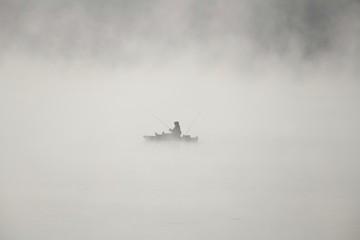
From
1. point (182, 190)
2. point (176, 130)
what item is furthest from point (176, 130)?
point (182, 190)

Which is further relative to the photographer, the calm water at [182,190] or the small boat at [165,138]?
the small boat at [165,138]

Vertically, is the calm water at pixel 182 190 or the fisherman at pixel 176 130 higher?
the fisherman at pixel 176 130

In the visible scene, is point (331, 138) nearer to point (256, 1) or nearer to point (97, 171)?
point (256, 1)

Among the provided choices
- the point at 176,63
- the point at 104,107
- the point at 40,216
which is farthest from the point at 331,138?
the point at 40,216

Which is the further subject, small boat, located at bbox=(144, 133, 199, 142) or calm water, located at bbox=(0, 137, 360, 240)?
small boat, located at bbox=(144, 133, 199, 142)

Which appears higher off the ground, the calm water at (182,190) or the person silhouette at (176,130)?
the person silhouette at (176,130)

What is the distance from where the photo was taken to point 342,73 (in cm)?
407

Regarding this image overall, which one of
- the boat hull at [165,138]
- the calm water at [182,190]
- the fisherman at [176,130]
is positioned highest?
the fisherman at [176,130]

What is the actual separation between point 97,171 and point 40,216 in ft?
1.43

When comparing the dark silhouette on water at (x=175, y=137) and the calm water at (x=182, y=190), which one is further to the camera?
the dark silhouette on water at (x=175, y=137)

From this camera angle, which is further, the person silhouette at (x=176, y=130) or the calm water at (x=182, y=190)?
the person silhouette at (x=176, y=130)

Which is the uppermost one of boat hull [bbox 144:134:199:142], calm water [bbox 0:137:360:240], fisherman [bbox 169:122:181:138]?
fisherman [bbox 169:122:181:138]

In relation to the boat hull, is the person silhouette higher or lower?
higher

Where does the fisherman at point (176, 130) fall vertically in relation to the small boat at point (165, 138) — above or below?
above
